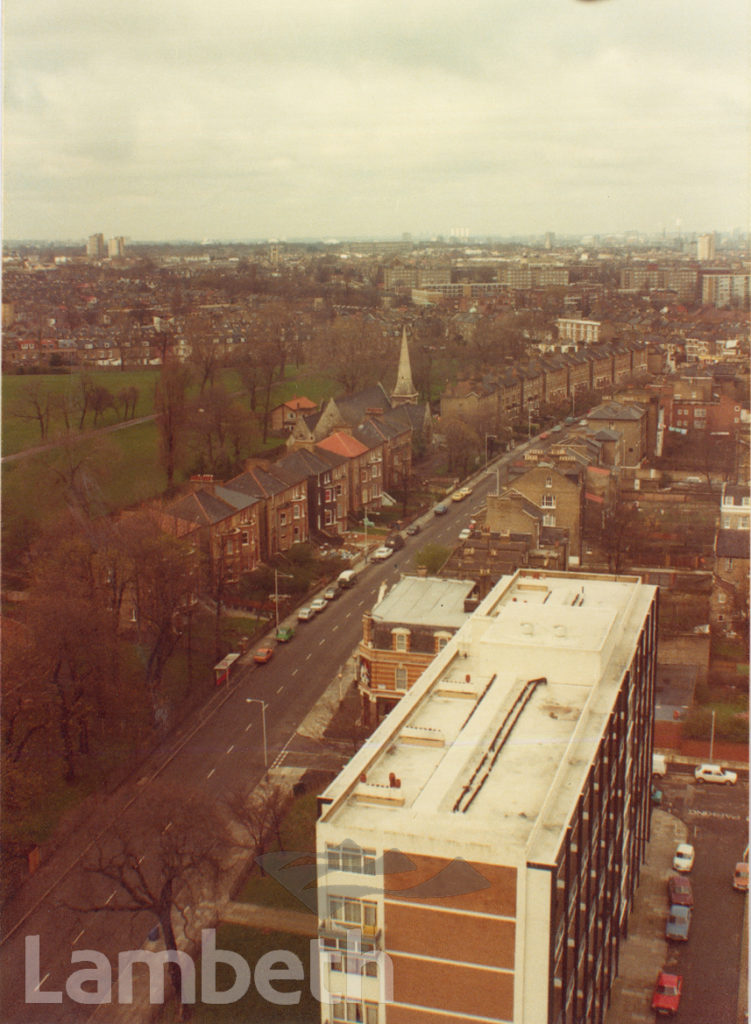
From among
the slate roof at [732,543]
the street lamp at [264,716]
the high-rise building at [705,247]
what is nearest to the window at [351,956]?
the street lamp at [264,716]

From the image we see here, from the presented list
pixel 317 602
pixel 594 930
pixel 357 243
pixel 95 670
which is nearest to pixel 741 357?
pixel 357 243

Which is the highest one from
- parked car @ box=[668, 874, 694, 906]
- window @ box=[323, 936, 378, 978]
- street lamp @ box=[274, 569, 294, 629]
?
window @ box=[323, 936, 378, 978]

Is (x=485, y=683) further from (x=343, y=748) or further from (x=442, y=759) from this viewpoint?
(x=343, y=748)

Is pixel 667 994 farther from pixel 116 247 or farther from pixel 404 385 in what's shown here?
pixel 404 385

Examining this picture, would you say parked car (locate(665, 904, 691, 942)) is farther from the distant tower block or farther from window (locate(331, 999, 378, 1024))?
the distant tower block

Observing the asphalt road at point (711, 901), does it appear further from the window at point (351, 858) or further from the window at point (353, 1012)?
the window at point (351, 858)

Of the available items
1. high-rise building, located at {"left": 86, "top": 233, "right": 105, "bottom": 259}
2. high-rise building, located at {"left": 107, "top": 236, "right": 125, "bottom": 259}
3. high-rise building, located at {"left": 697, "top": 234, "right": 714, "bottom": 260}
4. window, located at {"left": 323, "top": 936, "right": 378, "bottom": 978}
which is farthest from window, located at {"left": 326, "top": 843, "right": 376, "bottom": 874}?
high-rise building, located at {"left": 697, "top": 234, "right": 714, "bottom": 260}

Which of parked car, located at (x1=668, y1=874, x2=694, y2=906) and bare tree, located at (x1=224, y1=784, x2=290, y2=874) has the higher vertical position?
bare tree, located at (x1=224, y1=784, x2=290, y2=874)
